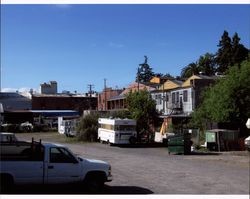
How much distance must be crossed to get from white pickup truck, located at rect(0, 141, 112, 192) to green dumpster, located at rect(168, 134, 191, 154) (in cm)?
2282

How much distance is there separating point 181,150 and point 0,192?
25.3 metres

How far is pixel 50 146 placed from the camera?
17.6 m

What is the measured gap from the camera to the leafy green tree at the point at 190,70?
12500 centimetres

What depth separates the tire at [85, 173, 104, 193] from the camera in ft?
58.9

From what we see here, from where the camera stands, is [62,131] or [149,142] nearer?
[149,142]

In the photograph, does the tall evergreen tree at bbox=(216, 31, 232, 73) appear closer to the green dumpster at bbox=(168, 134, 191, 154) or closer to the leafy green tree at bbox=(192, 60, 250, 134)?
the leafy green tree at bbox=(192, 60, 250, 134)

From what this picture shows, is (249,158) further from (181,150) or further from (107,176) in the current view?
(107,176)

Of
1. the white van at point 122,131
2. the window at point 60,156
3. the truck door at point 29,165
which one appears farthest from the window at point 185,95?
the truck door at point 29,165

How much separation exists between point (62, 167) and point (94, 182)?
1237 mm

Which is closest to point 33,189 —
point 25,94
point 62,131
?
point 62,131

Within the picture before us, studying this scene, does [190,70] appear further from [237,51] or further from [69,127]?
[69,127]

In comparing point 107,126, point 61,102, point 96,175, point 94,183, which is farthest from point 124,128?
point 61,102

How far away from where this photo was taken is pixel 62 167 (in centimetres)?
1750

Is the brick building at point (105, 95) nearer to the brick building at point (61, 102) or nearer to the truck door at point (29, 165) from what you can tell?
the brick building at point (61, 102)
